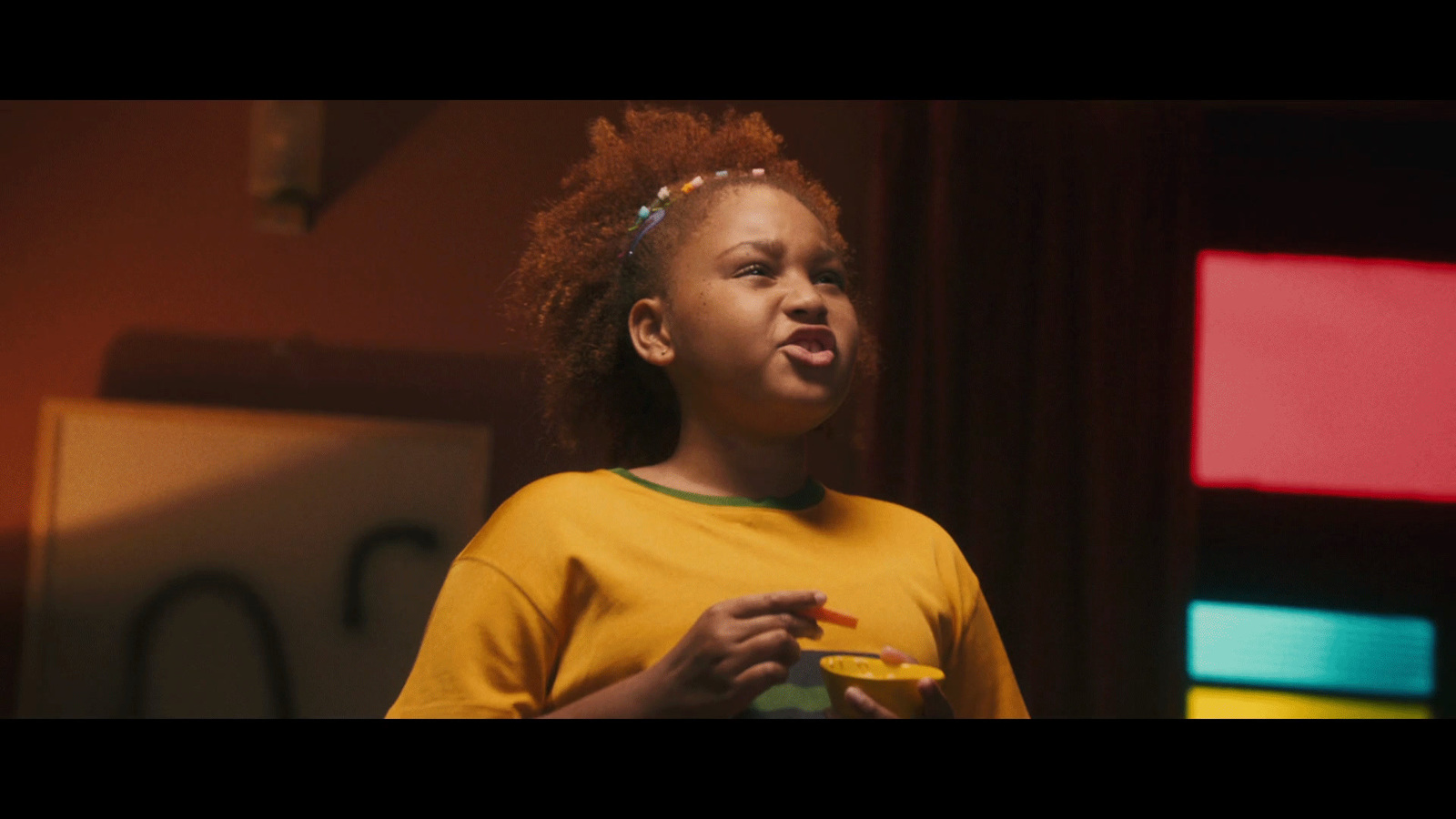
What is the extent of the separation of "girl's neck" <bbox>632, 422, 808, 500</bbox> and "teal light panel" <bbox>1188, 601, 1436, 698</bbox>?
0.56 meters

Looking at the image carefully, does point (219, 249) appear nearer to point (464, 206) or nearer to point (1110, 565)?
point (464, 206)

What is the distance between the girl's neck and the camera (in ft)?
3.22

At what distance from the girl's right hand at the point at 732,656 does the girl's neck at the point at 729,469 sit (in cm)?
18

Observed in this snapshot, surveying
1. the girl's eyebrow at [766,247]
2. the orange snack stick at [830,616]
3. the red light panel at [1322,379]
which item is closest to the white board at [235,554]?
the girl's eyebrow at [766,247]

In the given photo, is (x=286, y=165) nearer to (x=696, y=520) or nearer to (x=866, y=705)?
(x=696, y=520)

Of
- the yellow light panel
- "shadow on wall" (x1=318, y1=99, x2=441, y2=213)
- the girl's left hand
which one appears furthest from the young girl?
the yellow light panel

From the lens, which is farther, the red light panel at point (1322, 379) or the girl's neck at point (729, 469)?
the red light panel at point (1322, 379)

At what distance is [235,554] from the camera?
1220mm

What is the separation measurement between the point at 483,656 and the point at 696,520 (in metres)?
0.18

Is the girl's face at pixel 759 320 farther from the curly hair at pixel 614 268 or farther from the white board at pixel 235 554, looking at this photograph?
the white board at pixel 235 554

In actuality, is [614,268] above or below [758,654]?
above

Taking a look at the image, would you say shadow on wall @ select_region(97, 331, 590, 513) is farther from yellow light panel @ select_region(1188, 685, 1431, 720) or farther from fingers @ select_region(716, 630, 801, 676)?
yellow light panel @ select_region(1188, 685, 1431, 720)

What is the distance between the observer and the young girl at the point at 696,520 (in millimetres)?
860

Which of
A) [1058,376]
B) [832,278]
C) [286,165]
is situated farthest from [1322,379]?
[286,165]
